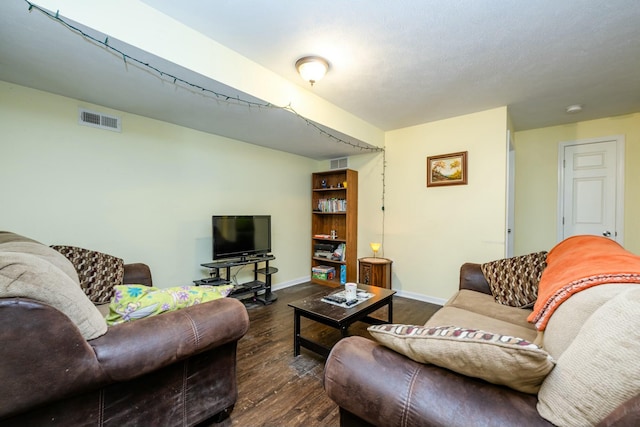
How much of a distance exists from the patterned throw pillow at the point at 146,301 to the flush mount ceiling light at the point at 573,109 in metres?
4.08

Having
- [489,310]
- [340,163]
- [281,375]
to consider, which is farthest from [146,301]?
[340,163]

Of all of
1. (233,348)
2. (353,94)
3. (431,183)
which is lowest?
(233,348)

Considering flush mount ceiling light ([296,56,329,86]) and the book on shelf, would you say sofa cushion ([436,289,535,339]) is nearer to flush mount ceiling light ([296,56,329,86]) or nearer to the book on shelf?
flush mount ceiling light ([296,56,329,86])

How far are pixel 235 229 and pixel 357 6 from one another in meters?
2.55

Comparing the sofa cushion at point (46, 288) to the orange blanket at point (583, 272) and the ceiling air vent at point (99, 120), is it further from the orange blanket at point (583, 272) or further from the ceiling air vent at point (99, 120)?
the ceiling air vent at point (99, 120)

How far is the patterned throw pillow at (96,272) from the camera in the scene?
2.05m

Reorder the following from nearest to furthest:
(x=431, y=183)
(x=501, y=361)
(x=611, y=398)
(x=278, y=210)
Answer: (x=611, y=398), (x=501, y=361), (x=431, y=183), (x=278, y=210)

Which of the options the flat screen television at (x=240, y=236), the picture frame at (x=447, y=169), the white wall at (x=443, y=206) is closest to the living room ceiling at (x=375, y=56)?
the white wall at (x=443, y=206)

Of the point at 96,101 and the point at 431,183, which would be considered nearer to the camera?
the point at 96,101

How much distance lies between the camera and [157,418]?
1188 millimetres

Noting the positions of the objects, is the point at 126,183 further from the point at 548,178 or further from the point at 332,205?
the point at 548,178

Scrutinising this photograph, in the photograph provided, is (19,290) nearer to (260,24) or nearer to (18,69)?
(260,24)

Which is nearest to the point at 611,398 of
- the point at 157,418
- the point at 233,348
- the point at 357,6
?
the point at 233,348

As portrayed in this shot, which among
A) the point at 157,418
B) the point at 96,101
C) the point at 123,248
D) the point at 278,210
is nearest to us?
the point at 157,418
